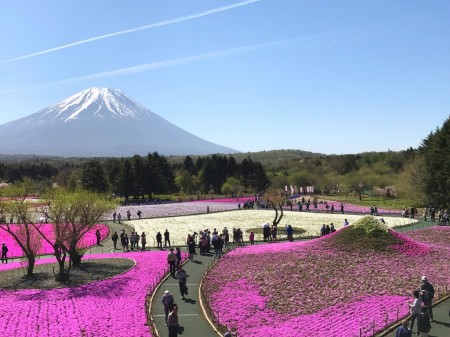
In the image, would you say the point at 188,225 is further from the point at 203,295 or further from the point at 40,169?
the point at 40,169

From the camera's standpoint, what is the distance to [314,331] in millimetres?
15961

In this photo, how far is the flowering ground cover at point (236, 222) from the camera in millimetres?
46750

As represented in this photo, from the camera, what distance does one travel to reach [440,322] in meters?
16.4

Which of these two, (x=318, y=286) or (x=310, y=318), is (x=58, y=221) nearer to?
(x=318, y=286)

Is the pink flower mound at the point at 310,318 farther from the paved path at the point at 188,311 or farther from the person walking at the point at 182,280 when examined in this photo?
the person walking at the point at 182,280

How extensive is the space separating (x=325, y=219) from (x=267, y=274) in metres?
32.6

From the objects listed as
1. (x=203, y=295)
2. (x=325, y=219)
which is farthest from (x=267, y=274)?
(x=325, y=219)

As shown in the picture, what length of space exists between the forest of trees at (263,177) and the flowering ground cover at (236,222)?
12.4 m

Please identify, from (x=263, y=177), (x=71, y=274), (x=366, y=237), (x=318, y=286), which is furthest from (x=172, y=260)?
(x=263, y=177)

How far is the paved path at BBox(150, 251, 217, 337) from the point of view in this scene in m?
17.1

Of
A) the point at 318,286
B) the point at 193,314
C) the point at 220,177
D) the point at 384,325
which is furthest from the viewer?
the point at 220,177

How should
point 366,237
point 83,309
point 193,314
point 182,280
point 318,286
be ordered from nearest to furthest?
point 193,314 → point 83,309 → point 182,280 → point 318,286 → point 366,237

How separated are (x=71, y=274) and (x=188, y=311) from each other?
415 inches

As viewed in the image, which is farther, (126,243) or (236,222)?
(236,222)
